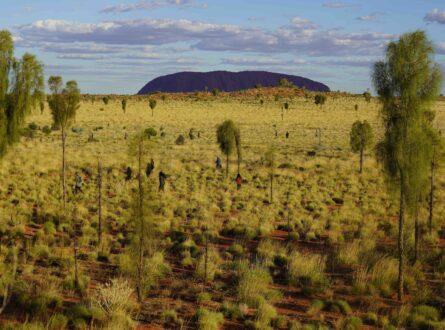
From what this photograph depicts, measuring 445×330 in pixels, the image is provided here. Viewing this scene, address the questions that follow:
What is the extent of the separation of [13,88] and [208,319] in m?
11.7

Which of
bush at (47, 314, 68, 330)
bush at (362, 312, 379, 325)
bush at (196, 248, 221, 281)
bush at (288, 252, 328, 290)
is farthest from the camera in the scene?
bush at (196, 248, 221, 281)

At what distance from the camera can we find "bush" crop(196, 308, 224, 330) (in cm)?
1002

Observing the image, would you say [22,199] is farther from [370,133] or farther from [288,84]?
[288,84]

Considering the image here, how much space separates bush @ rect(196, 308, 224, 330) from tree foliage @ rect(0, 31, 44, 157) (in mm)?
10563

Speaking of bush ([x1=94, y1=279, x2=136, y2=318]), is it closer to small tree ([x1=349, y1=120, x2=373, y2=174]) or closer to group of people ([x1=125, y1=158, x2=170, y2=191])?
group of people ([x1=125, y1=158, x2=170, y2=191])

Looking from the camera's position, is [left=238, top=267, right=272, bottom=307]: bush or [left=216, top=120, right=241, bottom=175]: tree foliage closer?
[left=238, top=267, right=272, bottom=307]: bush

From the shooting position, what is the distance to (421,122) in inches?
448

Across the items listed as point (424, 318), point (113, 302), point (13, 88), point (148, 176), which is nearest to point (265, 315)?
point (113, 302)

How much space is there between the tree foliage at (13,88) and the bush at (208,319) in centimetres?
1056

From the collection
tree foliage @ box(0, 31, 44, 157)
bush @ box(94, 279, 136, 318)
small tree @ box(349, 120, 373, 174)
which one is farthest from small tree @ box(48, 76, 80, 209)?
small tree @ box(349, 120, 373, 174)

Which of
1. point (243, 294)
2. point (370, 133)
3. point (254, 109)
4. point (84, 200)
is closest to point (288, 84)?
point (254, 109)

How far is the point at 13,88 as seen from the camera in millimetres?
17016

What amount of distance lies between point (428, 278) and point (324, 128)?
6050 centimetres

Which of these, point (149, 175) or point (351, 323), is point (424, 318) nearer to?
point (351, 323)
